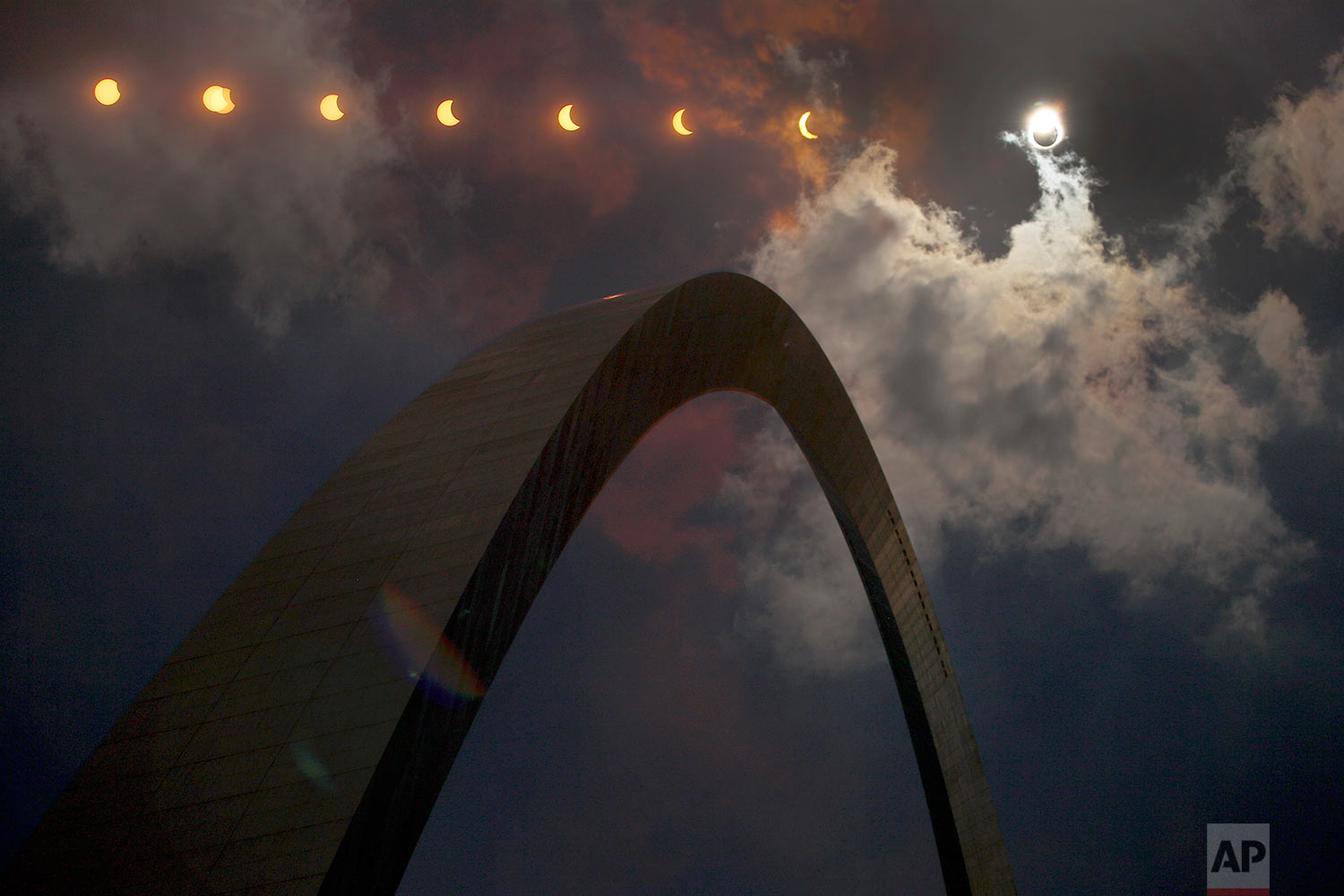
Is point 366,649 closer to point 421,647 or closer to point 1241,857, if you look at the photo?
point 421,647

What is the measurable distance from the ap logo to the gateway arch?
28.9m

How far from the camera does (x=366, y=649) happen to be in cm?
772

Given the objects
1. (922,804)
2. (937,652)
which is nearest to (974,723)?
(922,804)

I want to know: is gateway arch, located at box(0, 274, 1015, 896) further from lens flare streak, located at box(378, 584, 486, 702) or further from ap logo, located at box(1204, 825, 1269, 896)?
ap logo, located at box(1204, 825, 1269, 896)

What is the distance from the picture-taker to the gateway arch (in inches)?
268

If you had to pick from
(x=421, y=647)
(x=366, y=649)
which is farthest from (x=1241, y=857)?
(x=366, y=649)

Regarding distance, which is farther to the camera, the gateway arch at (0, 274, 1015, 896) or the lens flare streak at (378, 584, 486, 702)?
the lens flare streak at (378, 584, 486, 702)

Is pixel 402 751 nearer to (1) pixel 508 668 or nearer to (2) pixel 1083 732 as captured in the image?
(1) pixel 508 668

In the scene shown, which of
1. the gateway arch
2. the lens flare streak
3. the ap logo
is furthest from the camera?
the ap logo

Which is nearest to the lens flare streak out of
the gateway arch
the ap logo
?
the gateway arch

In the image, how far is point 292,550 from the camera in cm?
924

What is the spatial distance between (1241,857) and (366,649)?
125ft

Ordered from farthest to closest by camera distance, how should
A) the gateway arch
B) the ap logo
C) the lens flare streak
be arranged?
the ap logo → the lens flare streak → the gateway arch

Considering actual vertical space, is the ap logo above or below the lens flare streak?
above
